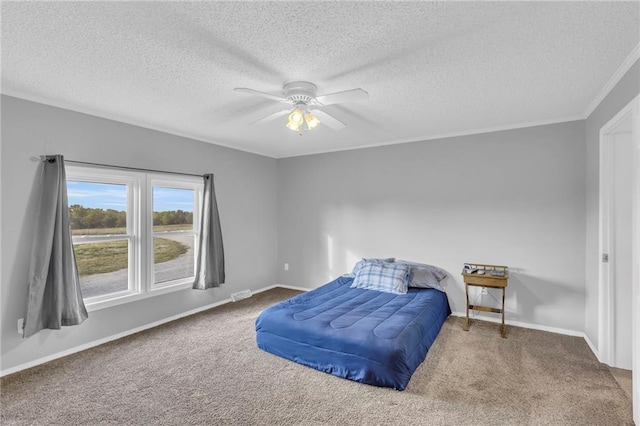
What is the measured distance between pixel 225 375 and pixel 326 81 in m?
2.61

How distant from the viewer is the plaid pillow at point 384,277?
3.94 m

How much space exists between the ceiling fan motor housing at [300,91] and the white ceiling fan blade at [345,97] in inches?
3.6

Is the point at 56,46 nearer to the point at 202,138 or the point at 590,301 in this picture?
the point at 202,138

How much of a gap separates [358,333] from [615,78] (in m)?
2.87

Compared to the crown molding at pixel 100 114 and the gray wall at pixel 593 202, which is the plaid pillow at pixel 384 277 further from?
the crown molding at pixel 100 114

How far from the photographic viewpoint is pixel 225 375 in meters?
2.71

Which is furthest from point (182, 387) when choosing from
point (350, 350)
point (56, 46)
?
point (56, 46)

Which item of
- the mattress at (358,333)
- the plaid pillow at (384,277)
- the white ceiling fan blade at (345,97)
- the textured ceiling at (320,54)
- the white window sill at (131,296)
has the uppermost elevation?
the textured ceiling at (320,54)

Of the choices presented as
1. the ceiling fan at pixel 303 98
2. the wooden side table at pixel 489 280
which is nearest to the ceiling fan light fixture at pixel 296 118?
the ceiling fan at pixel 303 98

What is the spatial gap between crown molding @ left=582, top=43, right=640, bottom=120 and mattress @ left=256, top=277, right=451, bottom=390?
8.27 feet

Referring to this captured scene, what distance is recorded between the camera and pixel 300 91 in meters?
2.51

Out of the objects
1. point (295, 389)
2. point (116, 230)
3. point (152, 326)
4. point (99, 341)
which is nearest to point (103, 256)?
point (116, 230)

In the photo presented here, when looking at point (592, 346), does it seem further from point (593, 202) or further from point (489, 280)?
point (593, 202)

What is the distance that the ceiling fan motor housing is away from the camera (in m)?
2.48
